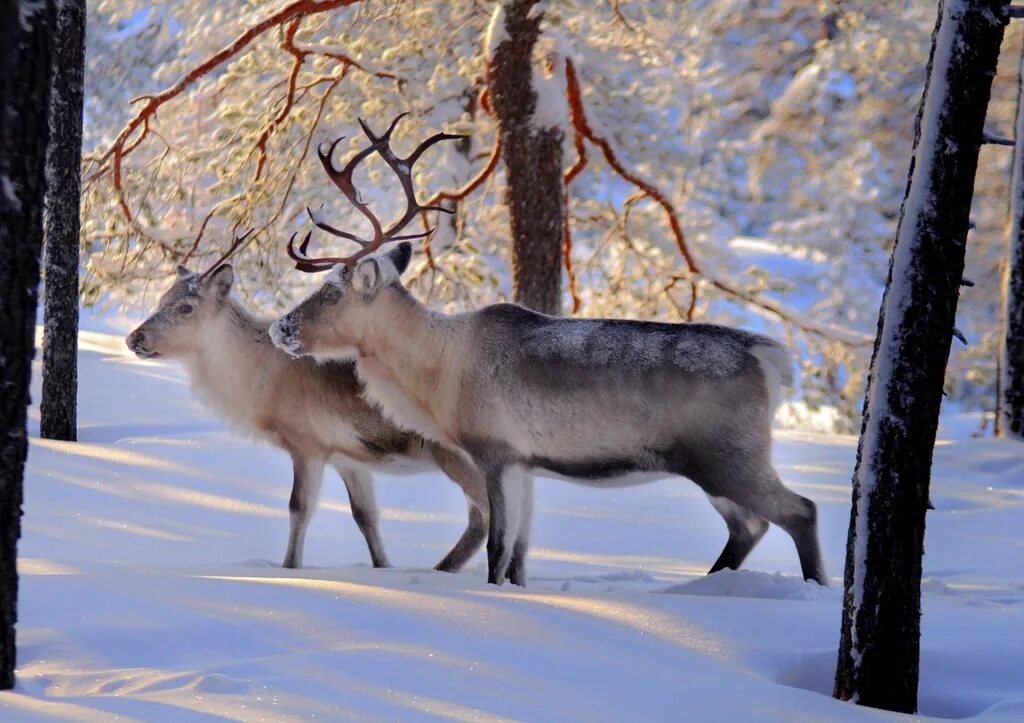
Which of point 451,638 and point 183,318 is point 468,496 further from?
point 451,638

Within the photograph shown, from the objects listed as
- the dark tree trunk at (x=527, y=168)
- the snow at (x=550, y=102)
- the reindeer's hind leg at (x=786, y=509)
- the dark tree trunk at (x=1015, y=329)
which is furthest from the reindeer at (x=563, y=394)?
the dark tree trunk at (x=1015, y=329)

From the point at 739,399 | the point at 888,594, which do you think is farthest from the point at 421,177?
the point at 888,594

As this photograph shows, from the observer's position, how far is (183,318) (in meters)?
8.23

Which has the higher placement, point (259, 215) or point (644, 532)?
point (259, 215)

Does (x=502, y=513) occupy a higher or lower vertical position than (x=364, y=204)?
lower

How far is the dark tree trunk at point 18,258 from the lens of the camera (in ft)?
12.4

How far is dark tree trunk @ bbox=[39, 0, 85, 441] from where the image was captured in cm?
990

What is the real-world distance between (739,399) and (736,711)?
2.60 metres

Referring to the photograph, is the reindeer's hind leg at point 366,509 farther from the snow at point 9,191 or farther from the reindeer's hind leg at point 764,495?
the snow at point 9,191

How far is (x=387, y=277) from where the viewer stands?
24.0ft

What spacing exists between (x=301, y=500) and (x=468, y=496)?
951mm

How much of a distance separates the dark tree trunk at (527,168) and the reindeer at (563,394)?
13.8 feet

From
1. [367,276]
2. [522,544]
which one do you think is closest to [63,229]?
[367,276]

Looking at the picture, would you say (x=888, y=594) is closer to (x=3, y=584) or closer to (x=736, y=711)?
(x=736, y=711)
